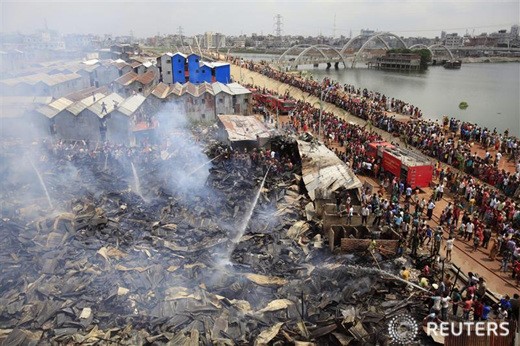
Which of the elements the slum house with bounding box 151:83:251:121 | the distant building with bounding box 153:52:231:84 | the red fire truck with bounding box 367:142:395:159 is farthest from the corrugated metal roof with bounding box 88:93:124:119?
the red fire truck with bounding box 367:142:395:159

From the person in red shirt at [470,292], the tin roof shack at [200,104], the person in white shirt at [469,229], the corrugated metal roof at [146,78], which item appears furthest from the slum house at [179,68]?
the person in red shirt at [470,292]

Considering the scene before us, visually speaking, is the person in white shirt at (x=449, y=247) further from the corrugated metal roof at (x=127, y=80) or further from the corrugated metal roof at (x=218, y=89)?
the corrugated metal roof at (x=127, y=80)

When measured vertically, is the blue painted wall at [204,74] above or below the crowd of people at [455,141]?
above

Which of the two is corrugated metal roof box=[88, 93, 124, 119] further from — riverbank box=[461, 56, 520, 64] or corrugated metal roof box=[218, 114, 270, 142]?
riverbank box=[461, 56, 520, 64]

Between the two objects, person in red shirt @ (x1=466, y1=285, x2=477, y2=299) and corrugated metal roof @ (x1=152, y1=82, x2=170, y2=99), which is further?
corrugated metal roof @ (x1=152, y1=82, x2=170, y2=99)

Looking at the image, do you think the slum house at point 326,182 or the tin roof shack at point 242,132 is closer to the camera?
the slum house at point 326,182

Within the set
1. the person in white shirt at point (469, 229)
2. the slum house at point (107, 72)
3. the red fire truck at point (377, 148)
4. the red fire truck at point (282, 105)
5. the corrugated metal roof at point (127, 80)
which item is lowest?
the person in white shirt at point (469, 229)
